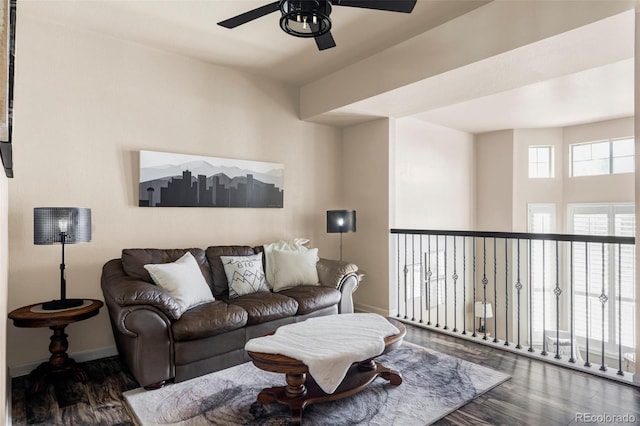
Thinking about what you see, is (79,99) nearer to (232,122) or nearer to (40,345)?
(232,122)

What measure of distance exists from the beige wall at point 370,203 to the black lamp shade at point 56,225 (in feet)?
10.8

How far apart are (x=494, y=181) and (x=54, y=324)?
6.94 m

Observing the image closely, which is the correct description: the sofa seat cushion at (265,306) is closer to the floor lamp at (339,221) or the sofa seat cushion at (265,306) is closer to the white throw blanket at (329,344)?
the white throw blanket at (329,344)

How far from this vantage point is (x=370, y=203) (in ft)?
16.3

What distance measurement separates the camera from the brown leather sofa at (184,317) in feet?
8.55

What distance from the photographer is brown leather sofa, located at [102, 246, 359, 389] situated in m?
2.61

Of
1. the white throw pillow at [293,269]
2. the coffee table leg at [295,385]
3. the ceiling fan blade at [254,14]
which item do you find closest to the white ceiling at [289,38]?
the ceiling fan blade at [254,14]

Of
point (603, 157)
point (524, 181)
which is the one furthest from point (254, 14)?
point (603, 157)

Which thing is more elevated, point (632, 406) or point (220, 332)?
point (220, 332)

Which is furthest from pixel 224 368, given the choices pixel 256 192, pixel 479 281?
pixel 479 281

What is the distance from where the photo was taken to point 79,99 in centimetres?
334

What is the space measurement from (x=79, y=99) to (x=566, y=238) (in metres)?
4.38

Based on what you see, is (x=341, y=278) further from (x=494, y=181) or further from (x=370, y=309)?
(x=494, y=181)

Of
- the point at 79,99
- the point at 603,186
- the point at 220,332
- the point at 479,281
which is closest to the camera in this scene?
the point at 220,332
